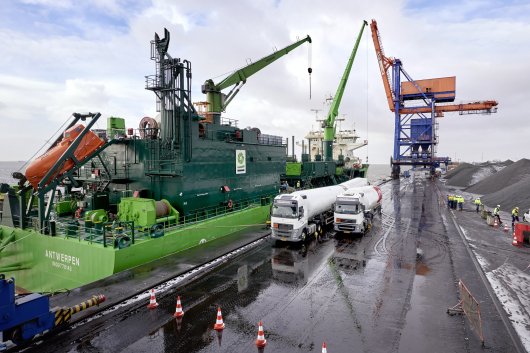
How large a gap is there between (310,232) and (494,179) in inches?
1811

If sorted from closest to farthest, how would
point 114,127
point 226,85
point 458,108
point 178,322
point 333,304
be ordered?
point 178,322 < point 333,304 < point 114,127 < point 226,85 < point 458,108

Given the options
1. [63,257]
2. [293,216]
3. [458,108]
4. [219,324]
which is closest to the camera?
[219,324]

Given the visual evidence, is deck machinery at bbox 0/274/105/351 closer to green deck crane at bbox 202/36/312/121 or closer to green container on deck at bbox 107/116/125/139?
green container on deck at bbox 107/116/125/139

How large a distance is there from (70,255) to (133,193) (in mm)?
6342

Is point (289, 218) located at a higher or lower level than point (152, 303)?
higher

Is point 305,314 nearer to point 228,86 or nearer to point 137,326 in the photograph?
point 137,326

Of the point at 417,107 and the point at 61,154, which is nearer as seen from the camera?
the point at 61,154

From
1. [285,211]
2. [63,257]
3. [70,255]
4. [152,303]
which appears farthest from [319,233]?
[63,257]

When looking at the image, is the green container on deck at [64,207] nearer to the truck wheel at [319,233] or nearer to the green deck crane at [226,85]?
the green deck crane at [226,85]

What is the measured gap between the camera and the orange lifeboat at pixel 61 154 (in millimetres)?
16562

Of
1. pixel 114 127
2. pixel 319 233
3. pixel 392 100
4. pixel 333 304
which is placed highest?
pixel 392 100

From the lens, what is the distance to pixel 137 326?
400 inches

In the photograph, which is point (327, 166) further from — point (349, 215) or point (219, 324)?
point (219, 324)

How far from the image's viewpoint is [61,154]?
17359mm
